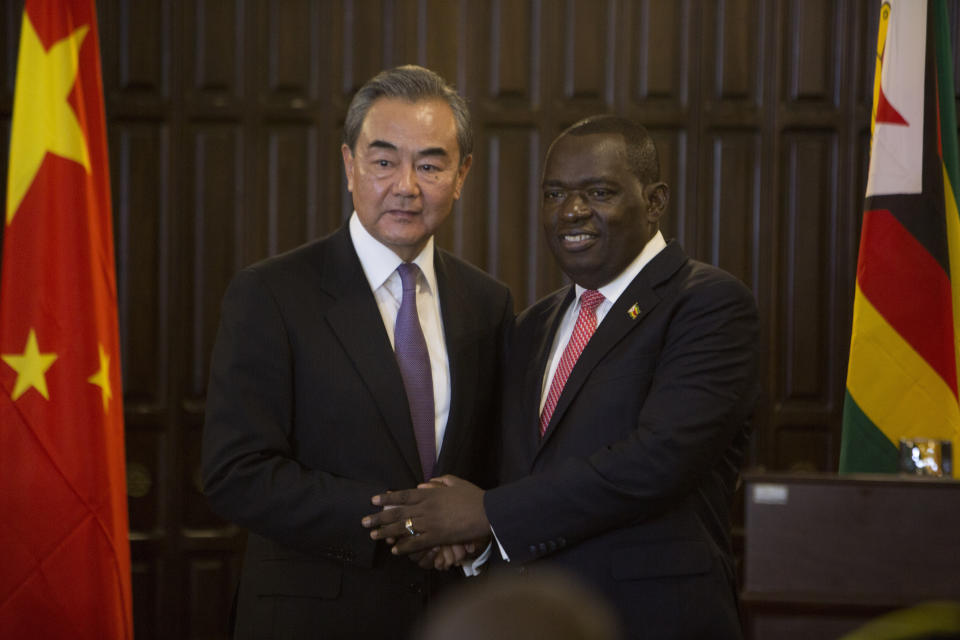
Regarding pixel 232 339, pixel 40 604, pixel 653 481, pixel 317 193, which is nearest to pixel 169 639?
pixel 40 604

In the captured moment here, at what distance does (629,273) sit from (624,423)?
0.34 m

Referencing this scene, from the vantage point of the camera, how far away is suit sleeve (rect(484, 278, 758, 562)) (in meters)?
2.04

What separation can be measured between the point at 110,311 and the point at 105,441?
0.38 metres

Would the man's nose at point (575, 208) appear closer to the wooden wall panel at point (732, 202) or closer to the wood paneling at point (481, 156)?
the wood paneling at point (481, 156)

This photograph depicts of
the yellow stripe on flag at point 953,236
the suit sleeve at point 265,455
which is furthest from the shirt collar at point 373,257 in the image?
the yellow stripe on flag at point 953,236

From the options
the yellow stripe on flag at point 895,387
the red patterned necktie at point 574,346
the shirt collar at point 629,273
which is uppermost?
the shirt collar at point 629,273

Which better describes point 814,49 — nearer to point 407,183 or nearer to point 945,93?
point 945,93

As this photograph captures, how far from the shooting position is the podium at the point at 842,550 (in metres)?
1.42

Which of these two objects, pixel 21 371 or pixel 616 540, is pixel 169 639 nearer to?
pixel 21 371

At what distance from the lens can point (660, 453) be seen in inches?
80.5

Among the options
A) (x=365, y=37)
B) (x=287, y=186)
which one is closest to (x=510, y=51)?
(x=365, y=37)

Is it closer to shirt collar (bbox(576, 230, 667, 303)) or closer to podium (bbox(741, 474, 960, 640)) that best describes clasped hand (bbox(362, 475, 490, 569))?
shirt collar (bbox(576, 230, 667, 303))

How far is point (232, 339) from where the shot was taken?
7.13 ft

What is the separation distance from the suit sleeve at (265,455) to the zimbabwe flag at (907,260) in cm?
168
